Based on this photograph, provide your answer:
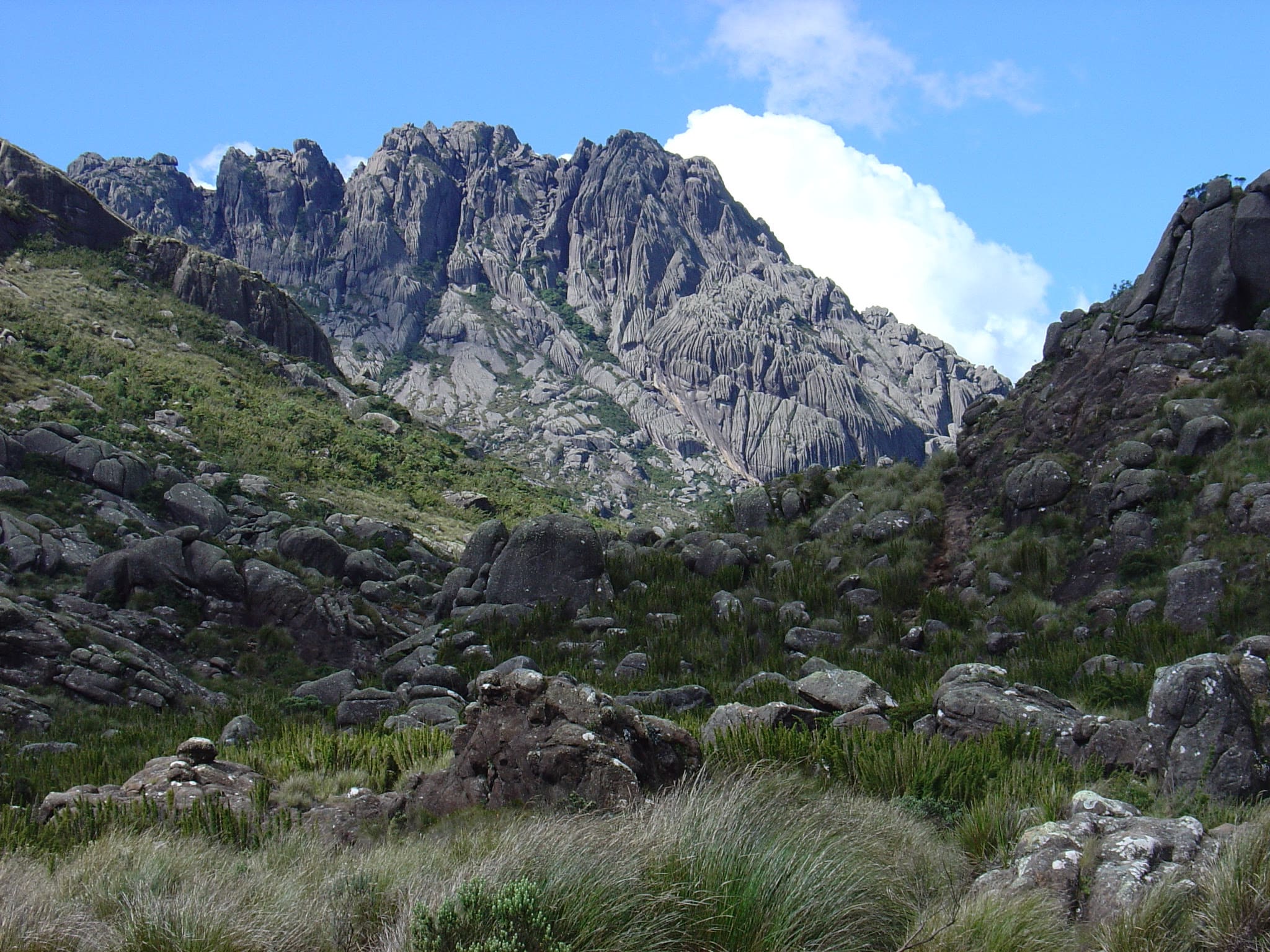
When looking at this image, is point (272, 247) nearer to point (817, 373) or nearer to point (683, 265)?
point (683, 265)

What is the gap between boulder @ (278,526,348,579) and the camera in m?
23.4

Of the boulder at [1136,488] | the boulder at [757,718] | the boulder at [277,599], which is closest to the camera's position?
the boulder at [757,718]

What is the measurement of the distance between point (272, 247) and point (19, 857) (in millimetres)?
171497

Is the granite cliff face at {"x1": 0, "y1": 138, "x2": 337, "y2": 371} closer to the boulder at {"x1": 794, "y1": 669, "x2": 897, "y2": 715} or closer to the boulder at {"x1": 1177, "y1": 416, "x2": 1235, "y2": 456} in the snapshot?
the boulder at {"x1": 1177, "y1": 416, "x2": 1235, "y2": 456}

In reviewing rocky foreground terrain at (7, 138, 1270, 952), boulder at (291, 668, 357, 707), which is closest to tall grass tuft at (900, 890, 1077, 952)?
rocky foreground terrain at (7, 138, 1270, 952)

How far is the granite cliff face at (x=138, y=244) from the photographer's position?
174ft

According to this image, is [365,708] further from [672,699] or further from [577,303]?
[577,303]

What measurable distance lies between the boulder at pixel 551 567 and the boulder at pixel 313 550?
15.8 ft

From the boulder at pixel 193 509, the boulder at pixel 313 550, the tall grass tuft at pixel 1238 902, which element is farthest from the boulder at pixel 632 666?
the boulder at pixel 193 509

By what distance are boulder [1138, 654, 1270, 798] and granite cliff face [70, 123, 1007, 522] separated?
11052 cm

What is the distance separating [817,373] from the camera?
152 meters

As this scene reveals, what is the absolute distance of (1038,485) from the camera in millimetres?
18984

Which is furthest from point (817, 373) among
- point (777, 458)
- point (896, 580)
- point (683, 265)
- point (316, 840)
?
point (316, 840)

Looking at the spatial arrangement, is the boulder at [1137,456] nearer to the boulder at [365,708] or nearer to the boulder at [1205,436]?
the boulder at [1205,436]
